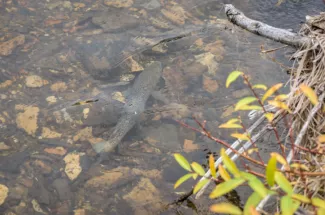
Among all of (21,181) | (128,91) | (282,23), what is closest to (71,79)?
(128,91)

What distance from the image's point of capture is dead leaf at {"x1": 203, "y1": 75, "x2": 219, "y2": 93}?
468 centimetres

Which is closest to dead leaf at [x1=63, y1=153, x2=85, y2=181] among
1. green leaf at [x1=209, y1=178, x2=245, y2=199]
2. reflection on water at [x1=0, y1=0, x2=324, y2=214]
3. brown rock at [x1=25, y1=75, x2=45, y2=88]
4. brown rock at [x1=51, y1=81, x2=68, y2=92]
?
reflection on water at [x1=0, y1=0, x2=324, y2=214]

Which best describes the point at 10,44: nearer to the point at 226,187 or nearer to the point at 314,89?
the point at 314,89

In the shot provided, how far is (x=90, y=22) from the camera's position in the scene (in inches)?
227

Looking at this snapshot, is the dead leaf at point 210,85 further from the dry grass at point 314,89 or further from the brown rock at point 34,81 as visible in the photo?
the brown rock at point 34,81

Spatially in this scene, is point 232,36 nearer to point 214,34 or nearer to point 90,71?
point 214,34

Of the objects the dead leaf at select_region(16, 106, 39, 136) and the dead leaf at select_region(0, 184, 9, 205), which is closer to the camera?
the dead leaf at select_region(0, 184, 9, 205)

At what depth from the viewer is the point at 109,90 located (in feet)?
15.6

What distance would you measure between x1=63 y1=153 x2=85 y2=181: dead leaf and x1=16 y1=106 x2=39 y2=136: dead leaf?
0.58 m

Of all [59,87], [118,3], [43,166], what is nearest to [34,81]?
[59,87]

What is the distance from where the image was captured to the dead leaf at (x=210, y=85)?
4676 mm

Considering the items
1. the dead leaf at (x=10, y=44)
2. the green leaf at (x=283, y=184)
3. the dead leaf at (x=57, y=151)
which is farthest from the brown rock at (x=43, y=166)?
the green leaf at (x=283, y=184)

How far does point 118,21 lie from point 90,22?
458 mm

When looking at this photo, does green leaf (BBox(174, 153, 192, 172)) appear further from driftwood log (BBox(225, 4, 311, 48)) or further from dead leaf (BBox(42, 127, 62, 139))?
dead leaf (BBox(42, 127, 62, 139))
